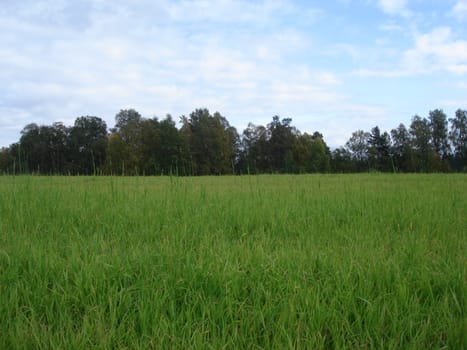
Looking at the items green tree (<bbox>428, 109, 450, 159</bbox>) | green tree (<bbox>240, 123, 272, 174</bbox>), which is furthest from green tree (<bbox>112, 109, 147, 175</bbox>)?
green tree (<bbox>428, 109, 450, 159</bbox>)

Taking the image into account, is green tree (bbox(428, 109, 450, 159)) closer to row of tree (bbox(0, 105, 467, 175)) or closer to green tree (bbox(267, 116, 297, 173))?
row of tree (bbox(0, 105, 467, 175))

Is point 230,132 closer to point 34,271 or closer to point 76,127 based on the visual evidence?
point 76,127

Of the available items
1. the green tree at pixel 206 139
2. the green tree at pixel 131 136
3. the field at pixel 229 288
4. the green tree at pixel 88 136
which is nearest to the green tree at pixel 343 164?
the field at pixel 229 288

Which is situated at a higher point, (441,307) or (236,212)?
(236,212)

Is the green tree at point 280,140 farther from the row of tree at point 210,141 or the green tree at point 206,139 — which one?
the green tree at point 206,139

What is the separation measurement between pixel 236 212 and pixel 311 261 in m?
1.85

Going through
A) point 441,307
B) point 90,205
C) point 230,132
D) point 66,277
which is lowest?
point 441,307

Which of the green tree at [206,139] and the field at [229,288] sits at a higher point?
the green tree at [206,139]

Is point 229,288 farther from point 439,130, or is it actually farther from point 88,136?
point 439,130

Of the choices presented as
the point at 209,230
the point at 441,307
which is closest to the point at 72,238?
the point at 209,230

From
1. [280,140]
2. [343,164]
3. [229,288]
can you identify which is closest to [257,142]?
[280,140]

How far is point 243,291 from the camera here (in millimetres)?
2248

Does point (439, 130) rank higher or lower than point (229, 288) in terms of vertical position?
higher

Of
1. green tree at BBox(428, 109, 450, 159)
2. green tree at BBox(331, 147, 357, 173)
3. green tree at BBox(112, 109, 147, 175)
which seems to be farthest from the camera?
green tree at BBox(428, 109, 450, 159)
